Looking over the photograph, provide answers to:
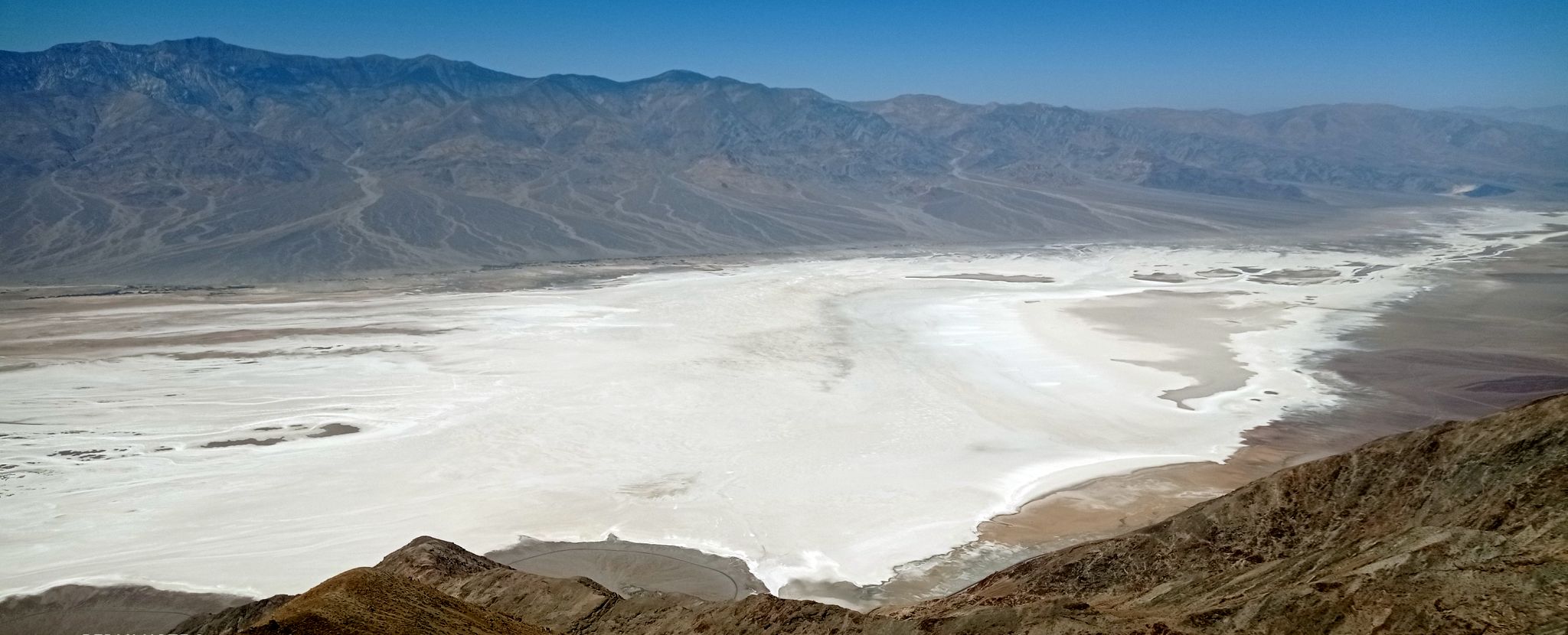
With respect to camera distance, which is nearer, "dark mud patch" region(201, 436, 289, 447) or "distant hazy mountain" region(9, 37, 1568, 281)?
"dark mud patch" region(201, 436, 289, 447)

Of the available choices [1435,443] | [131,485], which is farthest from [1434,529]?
[131,485]

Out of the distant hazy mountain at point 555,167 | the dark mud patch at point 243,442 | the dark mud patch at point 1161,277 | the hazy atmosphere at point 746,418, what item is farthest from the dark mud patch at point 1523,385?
the distant hazy mountain at point 555,167

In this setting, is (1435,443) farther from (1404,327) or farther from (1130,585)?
(1404,327)

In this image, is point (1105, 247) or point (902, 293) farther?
point (1105, 247)

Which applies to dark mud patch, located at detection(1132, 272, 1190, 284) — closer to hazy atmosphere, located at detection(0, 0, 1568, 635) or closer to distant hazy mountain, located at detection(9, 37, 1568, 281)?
hazy atmosphere, located at detection(0, 0, 1568, 635)

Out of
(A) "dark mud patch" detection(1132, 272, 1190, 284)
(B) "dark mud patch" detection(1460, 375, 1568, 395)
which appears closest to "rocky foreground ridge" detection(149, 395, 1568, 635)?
(B) "dark mud patch" detection(1460, 375, 1568, 395)

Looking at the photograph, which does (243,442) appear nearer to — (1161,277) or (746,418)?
(746,418)

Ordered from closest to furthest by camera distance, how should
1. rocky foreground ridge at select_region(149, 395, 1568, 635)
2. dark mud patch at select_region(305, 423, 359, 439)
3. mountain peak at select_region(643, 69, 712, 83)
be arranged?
rocky foreground ridge at select_region(149, 395, 1568, 635)
dark mud patch at select_region(305, 423, 359, 439)
mountain peak at select_region(643, 69, 712, 83)

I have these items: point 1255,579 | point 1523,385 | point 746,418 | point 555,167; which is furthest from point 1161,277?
point 555,167
